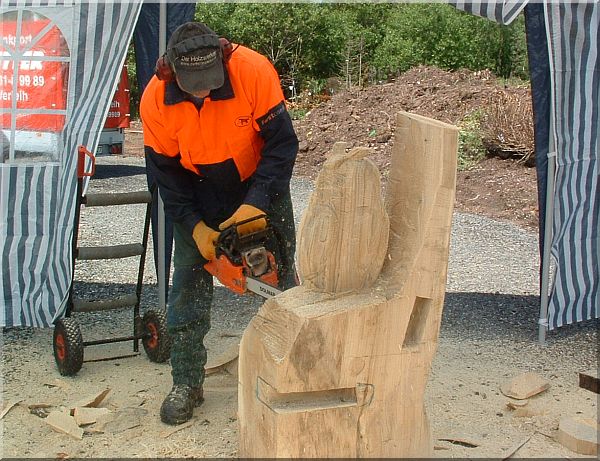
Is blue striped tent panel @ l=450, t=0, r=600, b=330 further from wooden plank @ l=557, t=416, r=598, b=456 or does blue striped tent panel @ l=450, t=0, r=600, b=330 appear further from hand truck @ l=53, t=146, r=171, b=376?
hand truck @ l=53, t=146, r=171, b=376

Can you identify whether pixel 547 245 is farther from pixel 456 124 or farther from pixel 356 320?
pixel 456 124

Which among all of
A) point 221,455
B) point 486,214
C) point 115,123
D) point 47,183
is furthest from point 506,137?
point 221,455

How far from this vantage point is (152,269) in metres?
6.41

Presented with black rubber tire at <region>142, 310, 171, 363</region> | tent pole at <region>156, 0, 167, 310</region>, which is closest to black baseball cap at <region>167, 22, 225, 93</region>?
tent pole at <region>156, 0, 167, 310</region>

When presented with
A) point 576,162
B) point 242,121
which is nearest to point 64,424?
point 242,121

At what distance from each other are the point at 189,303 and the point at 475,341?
1.94 meters

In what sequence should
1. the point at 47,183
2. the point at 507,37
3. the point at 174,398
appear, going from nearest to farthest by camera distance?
the point at 174,398 → the point at 47,183 → the point at 507,37

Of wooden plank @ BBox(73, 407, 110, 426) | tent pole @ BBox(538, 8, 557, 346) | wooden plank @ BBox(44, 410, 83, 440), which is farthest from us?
tent pole @ BBox(538, 8, 557, 346)

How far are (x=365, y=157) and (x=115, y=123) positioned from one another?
839cm

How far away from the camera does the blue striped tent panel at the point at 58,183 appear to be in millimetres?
4027

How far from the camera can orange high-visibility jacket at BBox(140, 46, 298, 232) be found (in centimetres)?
321

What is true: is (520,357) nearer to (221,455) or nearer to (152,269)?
(221,455)

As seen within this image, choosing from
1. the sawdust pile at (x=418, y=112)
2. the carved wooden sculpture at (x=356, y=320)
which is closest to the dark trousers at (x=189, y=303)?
the carved wooden sculpture at (x=356, y=320)

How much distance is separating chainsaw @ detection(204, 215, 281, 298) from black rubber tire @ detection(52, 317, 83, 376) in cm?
112
